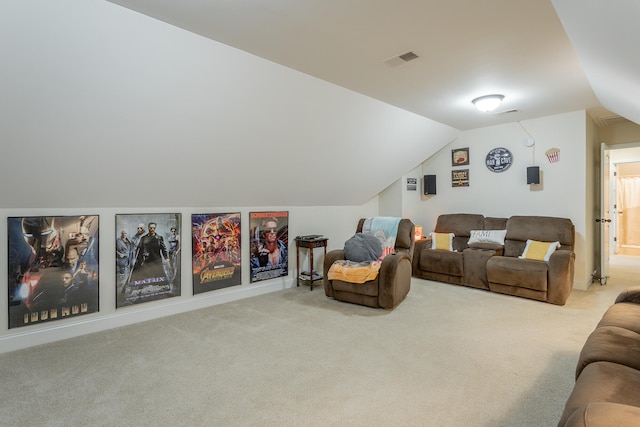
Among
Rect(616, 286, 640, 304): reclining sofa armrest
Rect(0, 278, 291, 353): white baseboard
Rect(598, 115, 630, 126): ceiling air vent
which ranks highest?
Rect(598, 115, 630, 126): ceiling air vent

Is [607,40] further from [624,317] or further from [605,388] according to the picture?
[605,388]

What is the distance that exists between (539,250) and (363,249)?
226 cm

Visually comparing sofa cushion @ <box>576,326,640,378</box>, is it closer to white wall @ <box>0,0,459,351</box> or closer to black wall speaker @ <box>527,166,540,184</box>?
white wall @ <box>0,0,459,351</box>

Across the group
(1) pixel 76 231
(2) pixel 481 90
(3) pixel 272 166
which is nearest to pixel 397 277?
(3) pixel 272 166

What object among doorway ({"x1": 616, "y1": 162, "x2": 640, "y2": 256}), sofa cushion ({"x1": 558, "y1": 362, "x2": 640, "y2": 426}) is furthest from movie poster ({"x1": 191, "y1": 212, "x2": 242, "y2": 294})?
doorway ({"x1": 616, "y1": 162, "x2": 640, "y2": 256})

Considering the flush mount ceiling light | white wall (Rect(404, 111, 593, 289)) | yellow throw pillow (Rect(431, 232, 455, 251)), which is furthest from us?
yellow throw pillow (Rect(431, 232, 455, 251))

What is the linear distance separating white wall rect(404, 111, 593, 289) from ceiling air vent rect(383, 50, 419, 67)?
312cm

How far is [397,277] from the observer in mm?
3672

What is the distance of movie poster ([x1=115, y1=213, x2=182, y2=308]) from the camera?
3311mm

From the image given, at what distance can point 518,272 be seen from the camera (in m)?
4.05

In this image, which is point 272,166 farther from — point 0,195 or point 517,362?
point 517,362

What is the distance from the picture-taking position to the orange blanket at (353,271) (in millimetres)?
3670

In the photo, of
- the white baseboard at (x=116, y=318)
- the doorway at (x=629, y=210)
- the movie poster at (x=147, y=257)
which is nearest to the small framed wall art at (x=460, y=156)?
the white baseboard at (x=116, y=318)

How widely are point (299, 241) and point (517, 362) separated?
296 cm
